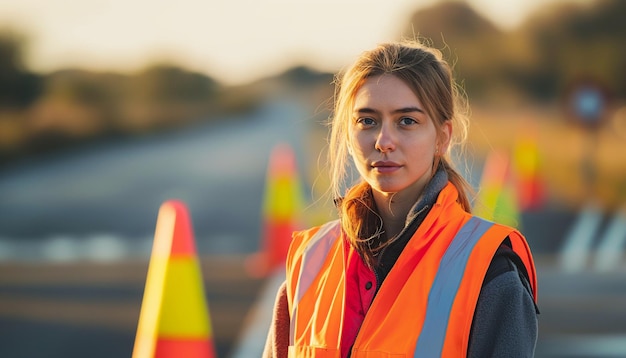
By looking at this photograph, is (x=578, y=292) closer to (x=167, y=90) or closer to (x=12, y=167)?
(x=12, y=167)

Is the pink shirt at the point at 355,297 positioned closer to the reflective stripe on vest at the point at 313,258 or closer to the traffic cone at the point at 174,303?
the reflective stripe on vest at the point at 313,258

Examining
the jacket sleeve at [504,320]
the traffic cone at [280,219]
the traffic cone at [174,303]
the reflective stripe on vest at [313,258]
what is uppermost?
the traffic cone at [280,219]

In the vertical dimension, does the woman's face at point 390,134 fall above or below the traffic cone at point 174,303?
below

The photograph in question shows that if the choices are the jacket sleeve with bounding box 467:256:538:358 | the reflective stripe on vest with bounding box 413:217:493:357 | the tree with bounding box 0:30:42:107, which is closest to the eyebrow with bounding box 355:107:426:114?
the reflective stripe on vest with bounding box 413:217:493:357

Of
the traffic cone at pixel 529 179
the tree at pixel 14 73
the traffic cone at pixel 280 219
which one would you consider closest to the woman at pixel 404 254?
the traffic cone at pixel 280 219

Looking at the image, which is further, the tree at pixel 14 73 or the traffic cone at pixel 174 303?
the tree at pixel 14 73

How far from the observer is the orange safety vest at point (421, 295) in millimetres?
2736

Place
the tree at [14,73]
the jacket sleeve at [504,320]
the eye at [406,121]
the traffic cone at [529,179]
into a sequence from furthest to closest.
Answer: the tree at [14,73], the traffic cone at [529,179], the eye at [406,121], the jacket sleeve at [504,320]

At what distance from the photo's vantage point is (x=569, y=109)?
18.3 metres

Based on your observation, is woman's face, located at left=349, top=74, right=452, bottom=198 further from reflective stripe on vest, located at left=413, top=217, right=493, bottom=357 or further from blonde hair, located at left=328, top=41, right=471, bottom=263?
reflective stripe on vest, located at left=413, top=217, right=493, bottom=357

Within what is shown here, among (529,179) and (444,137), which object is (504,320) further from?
(529,179)

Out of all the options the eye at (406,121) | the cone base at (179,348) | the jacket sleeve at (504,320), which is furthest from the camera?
the cone base at (179,348)

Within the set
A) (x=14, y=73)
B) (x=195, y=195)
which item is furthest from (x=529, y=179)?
(x=14, y=73)

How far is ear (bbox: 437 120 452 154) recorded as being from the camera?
3113mm
